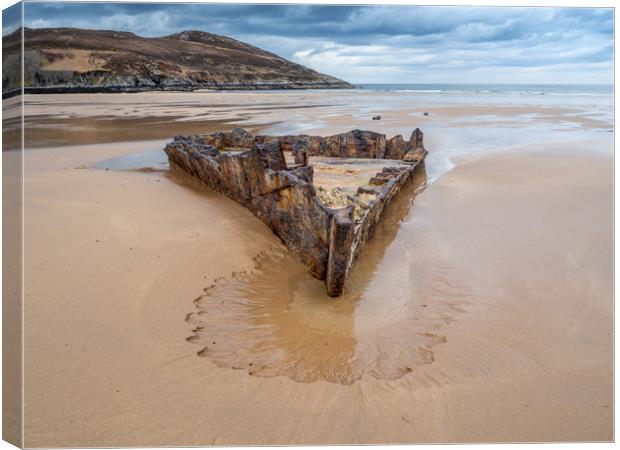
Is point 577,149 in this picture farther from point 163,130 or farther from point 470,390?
point 163,130

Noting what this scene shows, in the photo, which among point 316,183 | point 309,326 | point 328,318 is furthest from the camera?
point 316,183

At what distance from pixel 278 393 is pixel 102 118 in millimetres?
21212

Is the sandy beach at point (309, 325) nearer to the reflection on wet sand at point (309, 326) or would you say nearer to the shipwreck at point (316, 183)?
the reflection on wet sand at point (309, 326)

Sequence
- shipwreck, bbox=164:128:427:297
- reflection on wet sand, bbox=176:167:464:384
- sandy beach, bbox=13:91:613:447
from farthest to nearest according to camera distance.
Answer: shipwreck, bbox=164:128:427:297 → reflection on wet sand, bbox=176:167:464:384 → sandy beach, bbox=13:91:613:447

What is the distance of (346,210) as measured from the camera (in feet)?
13.8

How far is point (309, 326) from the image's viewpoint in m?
3.67

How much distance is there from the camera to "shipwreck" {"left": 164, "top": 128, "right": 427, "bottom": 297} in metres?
4.24

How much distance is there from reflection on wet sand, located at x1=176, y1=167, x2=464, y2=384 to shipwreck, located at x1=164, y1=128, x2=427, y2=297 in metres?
0.26

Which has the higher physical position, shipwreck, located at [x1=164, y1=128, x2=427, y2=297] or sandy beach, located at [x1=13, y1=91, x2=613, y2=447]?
shipwreck, located at [x1=164, y1=128, x2=427, y2=297]

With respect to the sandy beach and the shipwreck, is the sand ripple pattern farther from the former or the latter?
the shipwreck

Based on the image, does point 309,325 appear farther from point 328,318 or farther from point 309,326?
point 328,318

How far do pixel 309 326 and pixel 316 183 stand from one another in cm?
420

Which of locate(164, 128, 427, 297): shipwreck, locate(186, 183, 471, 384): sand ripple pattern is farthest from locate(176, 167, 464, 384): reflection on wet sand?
locate(164, 128, 427, 297): shipwreck

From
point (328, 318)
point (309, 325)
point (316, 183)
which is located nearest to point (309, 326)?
point (309, 325)
